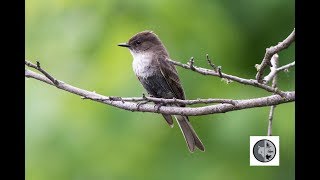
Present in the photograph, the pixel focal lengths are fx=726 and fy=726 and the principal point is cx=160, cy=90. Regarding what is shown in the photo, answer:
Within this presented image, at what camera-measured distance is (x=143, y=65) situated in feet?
17.0

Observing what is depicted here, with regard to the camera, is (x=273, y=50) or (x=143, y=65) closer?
(x=273, y=50)

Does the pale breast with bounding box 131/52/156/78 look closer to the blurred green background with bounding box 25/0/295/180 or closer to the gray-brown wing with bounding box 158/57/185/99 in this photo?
the gray-brown wing with bounding box 158/57/185/99

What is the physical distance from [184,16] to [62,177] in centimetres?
159

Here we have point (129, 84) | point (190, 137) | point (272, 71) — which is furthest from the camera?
point (129, 84)

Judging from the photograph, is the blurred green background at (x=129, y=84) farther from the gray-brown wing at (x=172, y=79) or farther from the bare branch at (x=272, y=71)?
the bare branch at (x=272, y=71)

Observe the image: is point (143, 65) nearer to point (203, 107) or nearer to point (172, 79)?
point (172, 79)

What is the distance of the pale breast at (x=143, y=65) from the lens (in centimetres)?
516

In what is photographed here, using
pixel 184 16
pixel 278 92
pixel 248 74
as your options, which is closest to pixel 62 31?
pixel 184 16

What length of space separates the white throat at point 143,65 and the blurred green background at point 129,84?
0.18 metres

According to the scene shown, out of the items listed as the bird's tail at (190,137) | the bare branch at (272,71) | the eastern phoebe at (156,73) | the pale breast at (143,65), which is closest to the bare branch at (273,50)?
the bare branch at (272,71)

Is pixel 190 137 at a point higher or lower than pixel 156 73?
lower

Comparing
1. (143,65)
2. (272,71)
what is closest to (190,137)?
(143,65)

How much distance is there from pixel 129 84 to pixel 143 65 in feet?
0.79
